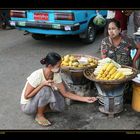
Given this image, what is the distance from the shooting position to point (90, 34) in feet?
25.9

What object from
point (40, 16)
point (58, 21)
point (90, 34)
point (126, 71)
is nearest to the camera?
point (126, 71)

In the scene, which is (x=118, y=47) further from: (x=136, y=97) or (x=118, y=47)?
(x=136, y=97)

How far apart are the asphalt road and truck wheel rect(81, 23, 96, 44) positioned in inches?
5.0

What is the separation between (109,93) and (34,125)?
0.99 meters

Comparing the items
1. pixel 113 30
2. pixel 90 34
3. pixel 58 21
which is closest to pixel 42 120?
pixel 113 30

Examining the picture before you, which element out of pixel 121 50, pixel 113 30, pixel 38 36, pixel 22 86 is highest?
pixel 113 30

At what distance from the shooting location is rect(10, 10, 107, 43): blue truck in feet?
22.7

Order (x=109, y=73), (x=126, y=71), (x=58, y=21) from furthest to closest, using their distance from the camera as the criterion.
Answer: (x=58, y=21), (x=126, y=71), (x=109, y=73)

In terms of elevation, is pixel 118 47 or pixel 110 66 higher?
pixel 118 47

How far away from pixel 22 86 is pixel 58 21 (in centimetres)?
216

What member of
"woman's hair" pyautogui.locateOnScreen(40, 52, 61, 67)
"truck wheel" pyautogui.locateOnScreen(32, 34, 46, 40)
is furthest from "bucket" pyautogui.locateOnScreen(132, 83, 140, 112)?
"truck wheel" pyautogui.locateOnScreen(32, 34, 46, 40)

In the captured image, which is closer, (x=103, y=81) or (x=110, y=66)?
(x=103, y=81)

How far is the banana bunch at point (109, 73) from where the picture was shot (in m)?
4.00
